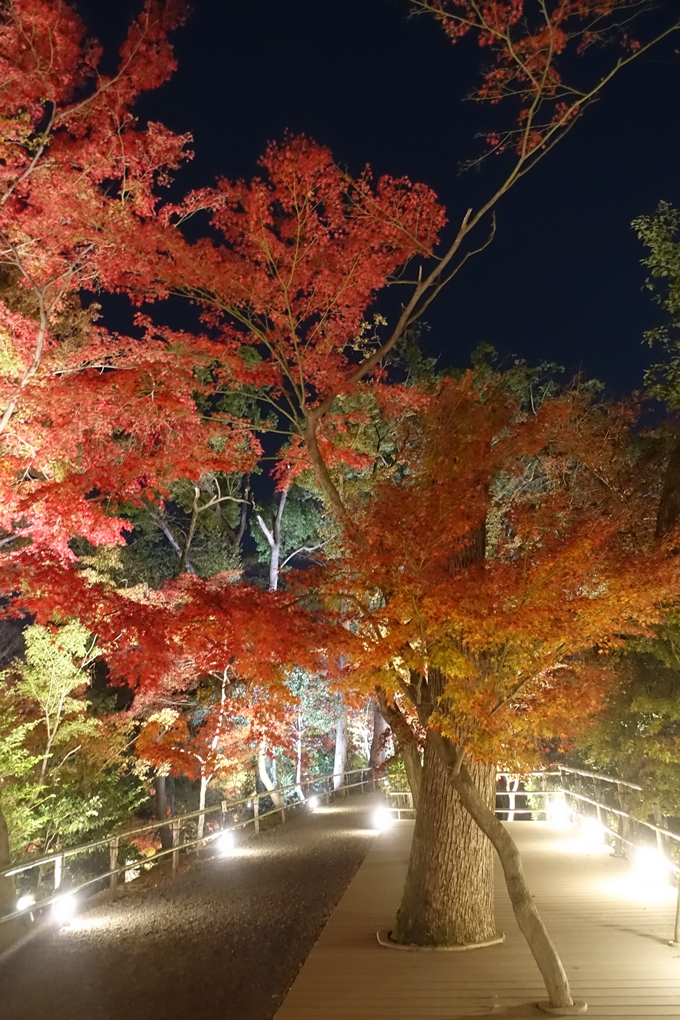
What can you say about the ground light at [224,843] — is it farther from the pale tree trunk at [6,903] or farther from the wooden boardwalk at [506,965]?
the pale tree trunk at [6,903]

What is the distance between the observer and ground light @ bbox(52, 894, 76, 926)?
8.52m

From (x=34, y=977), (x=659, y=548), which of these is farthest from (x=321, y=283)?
(x=34, y=977)

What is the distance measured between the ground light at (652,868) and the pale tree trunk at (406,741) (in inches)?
132

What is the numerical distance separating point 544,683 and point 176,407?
18.6ft

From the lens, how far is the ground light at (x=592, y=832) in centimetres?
1208

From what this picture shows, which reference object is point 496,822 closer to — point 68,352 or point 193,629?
point 193,629

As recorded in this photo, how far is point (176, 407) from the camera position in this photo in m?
9.40

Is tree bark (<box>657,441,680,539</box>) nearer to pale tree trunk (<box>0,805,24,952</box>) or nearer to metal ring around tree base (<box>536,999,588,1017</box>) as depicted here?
metal ring around tree base (<box>536,999,588,1017</box>)

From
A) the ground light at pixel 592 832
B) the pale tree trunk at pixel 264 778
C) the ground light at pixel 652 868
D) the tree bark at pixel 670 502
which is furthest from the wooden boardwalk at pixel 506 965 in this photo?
the pale tree trunk at pixel 264 778

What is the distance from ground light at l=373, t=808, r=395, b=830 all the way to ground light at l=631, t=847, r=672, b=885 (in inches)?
282

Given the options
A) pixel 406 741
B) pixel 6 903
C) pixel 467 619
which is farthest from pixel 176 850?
pixel 467 619

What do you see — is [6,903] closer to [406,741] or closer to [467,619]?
[406,741]

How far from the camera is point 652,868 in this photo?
9.17 meters

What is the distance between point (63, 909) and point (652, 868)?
715 centimetres
